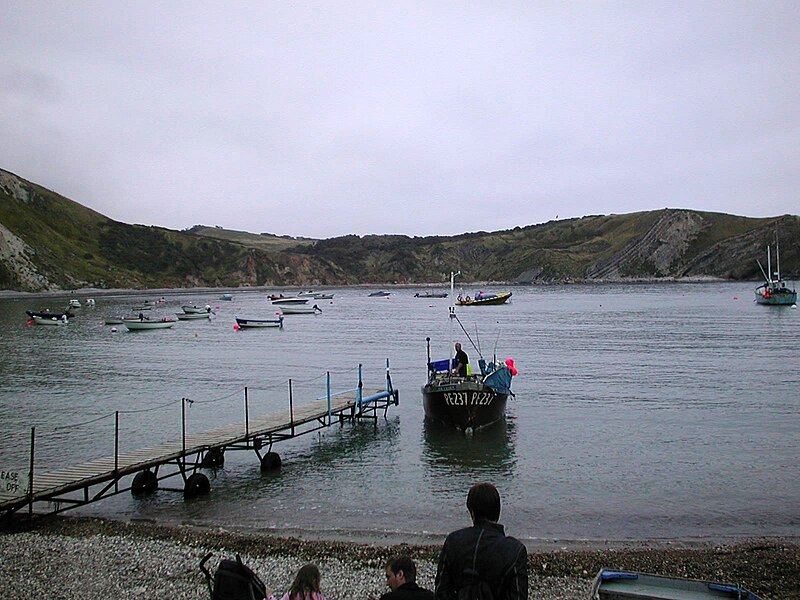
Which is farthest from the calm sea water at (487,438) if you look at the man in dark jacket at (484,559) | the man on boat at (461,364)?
the man in dark jacket at (484,559)

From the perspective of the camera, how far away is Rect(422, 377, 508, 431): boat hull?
73.7ft

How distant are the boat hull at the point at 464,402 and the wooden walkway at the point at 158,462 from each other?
9.94 feet

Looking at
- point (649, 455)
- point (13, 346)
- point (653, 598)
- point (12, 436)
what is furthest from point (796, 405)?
point (13, 346)

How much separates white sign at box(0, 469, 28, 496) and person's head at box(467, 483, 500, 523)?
11.3 m

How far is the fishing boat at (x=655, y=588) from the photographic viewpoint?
7.85 metres

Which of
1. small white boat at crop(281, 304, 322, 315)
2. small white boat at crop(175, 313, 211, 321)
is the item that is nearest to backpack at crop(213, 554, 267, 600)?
small white boat at crop(175, 313, 211, 321)

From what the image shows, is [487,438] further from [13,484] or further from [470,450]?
[13,484]

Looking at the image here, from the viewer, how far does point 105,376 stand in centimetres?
3853

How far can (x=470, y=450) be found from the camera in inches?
811

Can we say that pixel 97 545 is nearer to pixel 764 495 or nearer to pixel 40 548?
pixel 40 548

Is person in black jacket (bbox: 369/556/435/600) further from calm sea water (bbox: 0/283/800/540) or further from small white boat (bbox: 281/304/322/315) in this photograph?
small white boat (bbox: 281/304/322/315)

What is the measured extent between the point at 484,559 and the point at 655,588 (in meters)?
4.38

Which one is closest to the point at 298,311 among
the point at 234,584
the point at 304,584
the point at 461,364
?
the point at 461,364

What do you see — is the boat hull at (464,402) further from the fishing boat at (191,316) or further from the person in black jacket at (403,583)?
Answer: the fishing boat at (191,316)
